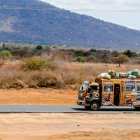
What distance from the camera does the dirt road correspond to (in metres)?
22.7

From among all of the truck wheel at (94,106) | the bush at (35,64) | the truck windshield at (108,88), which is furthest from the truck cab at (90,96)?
the bush at (35,64)

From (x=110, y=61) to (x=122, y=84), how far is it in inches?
2783

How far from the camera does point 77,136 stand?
73.9 ft

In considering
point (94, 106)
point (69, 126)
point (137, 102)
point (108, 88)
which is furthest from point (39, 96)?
point (69, 126)

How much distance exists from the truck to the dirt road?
182 centimetres

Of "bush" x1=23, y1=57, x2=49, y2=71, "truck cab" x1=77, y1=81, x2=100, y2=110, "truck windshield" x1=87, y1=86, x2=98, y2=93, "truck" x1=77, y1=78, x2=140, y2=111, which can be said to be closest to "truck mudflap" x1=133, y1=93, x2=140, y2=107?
"truck" x1=77, y1=78, x2=140, y2=111

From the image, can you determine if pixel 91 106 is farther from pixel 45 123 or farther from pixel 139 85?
pixel 45 123

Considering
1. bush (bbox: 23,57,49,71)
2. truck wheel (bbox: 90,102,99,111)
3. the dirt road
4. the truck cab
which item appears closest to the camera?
the dirt road

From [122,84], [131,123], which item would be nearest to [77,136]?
[131,123]

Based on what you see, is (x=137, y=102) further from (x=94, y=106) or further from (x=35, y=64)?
(x=35, y=64)

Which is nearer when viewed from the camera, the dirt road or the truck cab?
the dirt road

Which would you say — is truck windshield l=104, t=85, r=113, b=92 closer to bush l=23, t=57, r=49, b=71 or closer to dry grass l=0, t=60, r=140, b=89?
dry grass l=0, t=60, r=140, b=89

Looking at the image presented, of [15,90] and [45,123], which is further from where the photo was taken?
[15,90]

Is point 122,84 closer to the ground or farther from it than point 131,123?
farther from it
